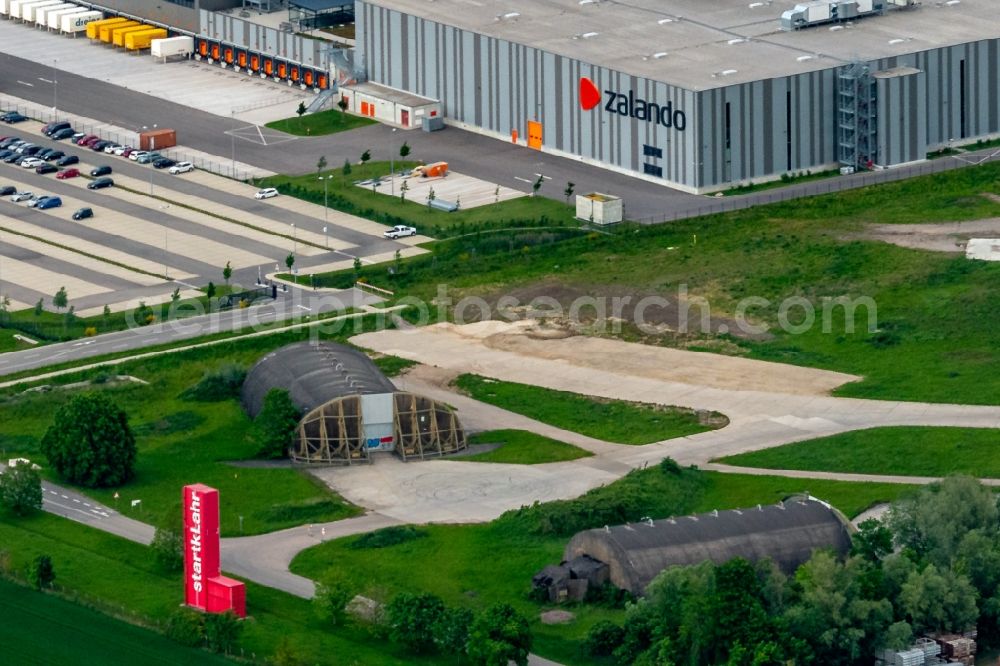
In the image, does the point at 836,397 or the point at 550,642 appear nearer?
the point at 550,642

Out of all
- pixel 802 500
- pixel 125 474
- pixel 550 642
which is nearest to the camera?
pixel 550 642

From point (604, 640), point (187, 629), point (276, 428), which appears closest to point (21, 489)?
point (276, 428)

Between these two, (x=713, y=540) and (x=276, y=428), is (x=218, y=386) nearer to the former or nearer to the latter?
(x=276, y=428)

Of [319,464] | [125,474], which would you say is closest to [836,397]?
[319,464]

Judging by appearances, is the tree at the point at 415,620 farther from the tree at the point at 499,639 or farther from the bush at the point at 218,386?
the bush at the point at 218,386

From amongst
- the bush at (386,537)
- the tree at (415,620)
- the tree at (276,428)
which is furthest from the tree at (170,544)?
the tree at (276,428)

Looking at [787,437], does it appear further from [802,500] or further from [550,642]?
[550,642]
